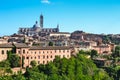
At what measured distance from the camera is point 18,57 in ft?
93.0

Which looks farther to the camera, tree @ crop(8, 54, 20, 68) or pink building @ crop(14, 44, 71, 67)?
pink building @ crop(14, 44, 71, 67)

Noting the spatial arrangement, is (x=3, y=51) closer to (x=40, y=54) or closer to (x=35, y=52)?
(x=35, y=52)

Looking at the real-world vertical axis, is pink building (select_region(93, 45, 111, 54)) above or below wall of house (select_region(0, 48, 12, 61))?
below

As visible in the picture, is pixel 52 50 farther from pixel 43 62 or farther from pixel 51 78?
pixel 51 78

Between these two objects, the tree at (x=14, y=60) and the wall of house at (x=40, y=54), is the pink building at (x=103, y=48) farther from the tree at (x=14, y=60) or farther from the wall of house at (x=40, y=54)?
the tree at (x=14, y=60)

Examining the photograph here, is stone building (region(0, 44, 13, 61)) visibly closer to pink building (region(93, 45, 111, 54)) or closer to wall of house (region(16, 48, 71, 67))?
wall of house (region(16, 48, 71, 67))

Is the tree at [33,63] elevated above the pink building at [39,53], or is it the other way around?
the pink building at [39,53]

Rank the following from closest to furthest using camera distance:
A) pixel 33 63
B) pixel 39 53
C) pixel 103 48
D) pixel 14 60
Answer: pixel 14 60 < pixel 33 63 < pixel 39 53 < pixel 103 48

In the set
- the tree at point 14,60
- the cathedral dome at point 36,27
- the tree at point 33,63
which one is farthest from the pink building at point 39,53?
the cathedral dome at point 36,27

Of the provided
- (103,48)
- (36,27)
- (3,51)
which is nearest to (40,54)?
(3,51)

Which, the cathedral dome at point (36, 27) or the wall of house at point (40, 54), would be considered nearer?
the wall of house at point (40, 54)

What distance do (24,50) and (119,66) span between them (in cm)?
1100

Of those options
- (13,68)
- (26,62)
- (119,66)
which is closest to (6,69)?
(13,68)

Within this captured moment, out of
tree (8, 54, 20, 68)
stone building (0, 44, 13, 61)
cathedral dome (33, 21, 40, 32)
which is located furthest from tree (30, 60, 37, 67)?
cathedral dome (33, 21, 40, 32)
